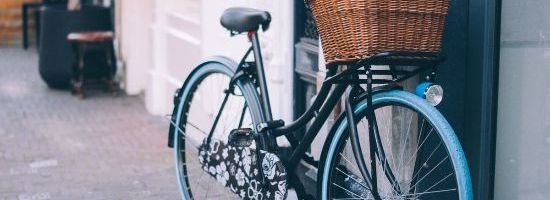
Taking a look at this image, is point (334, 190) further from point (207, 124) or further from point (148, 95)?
point (148, 95)

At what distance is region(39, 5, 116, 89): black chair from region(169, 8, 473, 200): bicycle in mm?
5747

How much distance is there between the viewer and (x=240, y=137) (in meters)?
4.56

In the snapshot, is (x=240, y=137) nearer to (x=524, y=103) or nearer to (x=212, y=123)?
(x=212, y=123)

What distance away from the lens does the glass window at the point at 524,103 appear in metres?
4.05

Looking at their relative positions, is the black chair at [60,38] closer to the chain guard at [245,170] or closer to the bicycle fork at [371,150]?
the chain guard at [245,170]

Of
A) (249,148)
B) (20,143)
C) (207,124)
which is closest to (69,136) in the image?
(20,143)

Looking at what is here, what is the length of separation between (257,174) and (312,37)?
1.90m

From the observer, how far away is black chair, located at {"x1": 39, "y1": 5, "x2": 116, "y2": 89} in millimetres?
10727

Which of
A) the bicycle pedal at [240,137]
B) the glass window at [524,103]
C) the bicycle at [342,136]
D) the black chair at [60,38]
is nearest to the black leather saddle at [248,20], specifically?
the bicycle at [342,136]

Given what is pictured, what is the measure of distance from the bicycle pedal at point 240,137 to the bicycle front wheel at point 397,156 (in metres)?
0.50

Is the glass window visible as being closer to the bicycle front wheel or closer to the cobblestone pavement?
the bicycle front wheel

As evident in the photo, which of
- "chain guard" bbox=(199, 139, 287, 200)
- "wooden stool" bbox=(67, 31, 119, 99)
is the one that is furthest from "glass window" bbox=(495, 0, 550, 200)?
"wooden stool" bbox=(67, 31, 119, 99)

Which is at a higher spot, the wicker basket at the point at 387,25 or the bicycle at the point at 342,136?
the wicker basket at the point at 387,25

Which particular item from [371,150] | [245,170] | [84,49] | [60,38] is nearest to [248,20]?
[245,170]
